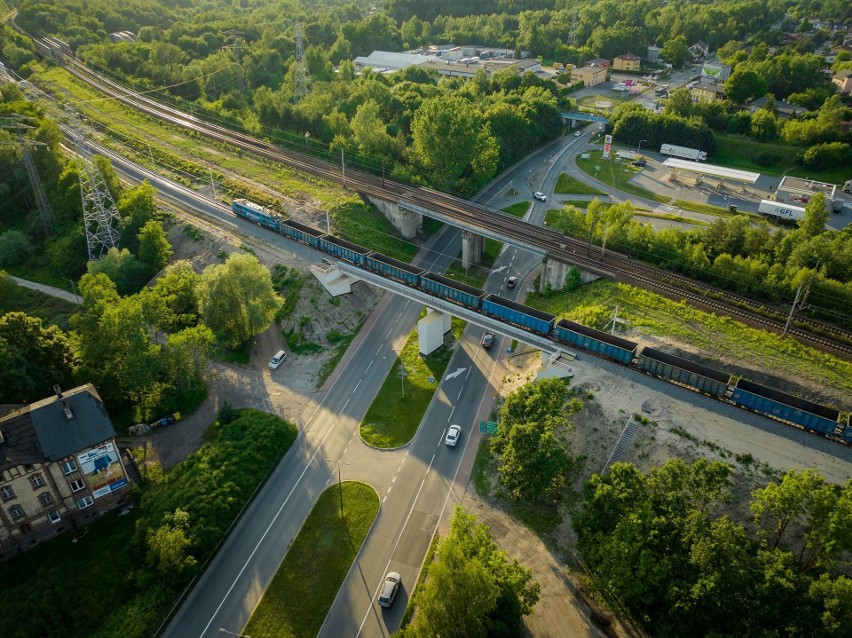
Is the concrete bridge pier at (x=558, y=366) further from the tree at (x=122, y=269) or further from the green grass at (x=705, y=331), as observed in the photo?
the tree at (x=122, y=269)

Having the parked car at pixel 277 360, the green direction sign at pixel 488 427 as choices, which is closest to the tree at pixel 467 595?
the green direction sign at pixel 488 427

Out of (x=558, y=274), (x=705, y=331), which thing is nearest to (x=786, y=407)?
(x=705, y=331)

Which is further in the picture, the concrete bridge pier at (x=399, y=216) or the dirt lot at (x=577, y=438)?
the concrete bridge pier at (x=399, y=216)

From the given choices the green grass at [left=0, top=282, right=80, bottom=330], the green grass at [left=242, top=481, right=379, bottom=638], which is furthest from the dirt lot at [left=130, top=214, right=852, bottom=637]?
the green grass at [left=0, top=282, right=80, bottom=330]

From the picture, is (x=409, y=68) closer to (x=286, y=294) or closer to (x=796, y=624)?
(x=286, y=294)

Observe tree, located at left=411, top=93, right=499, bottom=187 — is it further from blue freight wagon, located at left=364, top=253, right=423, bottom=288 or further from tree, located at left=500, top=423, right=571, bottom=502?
tree, located at left=500, top=423, right=571, bottom=502

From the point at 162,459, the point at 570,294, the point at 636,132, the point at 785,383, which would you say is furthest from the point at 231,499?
the point at 636,132
